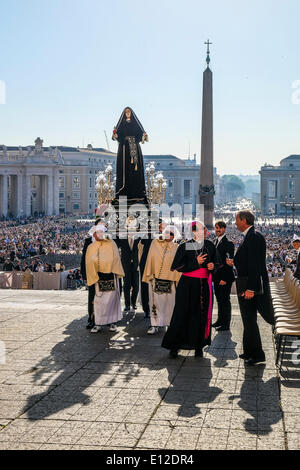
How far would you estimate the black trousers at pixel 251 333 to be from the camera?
703 centimetres

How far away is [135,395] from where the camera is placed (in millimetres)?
5891

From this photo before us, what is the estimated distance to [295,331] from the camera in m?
6.74

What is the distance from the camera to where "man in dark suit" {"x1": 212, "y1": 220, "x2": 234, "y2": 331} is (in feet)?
30.9

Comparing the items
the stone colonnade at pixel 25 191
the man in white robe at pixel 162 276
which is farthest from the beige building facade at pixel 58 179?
the man in white robe at pixel 162 276

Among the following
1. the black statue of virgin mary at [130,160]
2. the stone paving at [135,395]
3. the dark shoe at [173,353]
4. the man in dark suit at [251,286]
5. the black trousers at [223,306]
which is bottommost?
the stone paving at [135,395]

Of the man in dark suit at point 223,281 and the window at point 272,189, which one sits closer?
the man in dark suit at point 223,281

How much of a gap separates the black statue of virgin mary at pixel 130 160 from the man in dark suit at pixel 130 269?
3.91 ft

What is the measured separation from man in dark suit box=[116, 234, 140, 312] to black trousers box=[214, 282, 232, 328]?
1.85m

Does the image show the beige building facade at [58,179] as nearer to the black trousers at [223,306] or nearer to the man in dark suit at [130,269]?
the man in dark suit at [130,269]

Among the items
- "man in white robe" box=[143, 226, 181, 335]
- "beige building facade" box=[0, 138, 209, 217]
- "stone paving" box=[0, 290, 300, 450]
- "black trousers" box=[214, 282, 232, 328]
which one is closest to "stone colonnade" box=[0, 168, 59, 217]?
"beige building facade" box=[0, 138, 209, 217]

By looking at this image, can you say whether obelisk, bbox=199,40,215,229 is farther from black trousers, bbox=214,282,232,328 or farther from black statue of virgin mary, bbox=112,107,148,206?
black trousers, bbox=214,282,232,328

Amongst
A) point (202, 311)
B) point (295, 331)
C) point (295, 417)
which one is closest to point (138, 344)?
point (202, 311)

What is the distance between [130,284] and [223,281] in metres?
2.01
